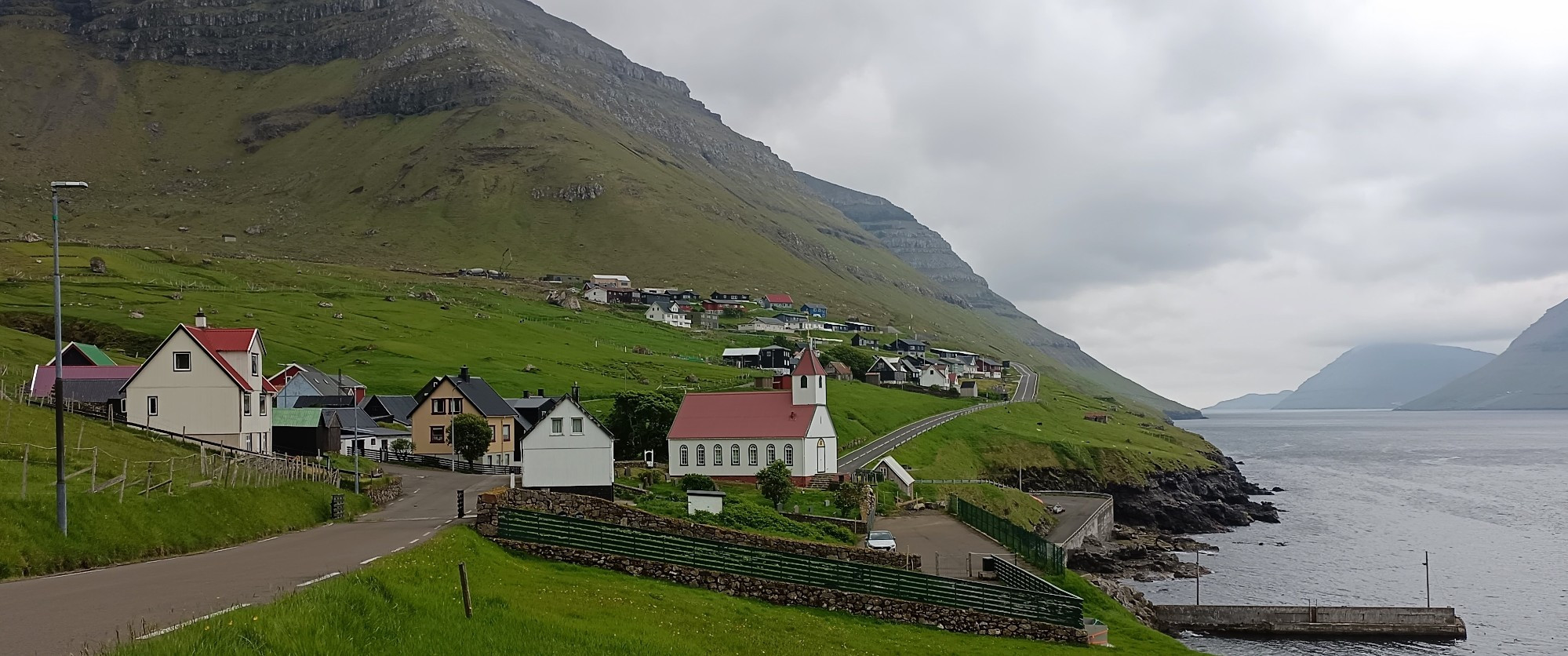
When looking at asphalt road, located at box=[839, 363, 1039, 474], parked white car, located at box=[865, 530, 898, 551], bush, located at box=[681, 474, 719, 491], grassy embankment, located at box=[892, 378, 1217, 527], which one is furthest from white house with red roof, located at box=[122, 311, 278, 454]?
grassy embankment, located at box=[892, 378, 1217, 527]

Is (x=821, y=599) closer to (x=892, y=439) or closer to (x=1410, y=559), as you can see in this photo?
(x=1410, y=559)

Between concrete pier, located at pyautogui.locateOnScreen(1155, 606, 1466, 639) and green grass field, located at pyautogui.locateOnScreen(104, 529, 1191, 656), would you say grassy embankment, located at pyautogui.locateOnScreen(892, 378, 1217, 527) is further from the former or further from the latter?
green grass field, located at pyautogui.locateOnScreen(104, 529, 1191, 656)

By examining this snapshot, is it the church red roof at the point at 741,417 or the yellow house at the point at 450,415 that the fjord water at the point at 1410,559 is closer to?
the church red roof at the point at 741,417

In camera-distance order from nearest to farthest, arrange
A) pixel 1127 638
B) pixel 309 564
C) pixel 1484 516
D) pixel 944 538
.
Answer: pixel 309 564
pixel 1127 638
pixel 944 538
pixel 1484 516

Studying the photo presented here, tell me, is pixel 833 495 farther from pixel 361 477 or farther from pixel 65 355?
pixel 65 355

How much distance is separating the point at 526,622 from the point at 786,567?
14514 mm

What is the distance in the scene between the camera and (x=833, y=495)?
63.7 metres

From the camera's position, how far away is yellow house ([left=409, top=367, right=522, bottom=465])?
84.1 meters

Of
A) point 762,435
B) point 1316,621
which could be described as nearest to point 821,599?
point 1316,621

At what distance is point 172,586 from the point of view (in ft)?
73.6

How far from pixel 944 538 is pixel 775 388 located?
30.0 m

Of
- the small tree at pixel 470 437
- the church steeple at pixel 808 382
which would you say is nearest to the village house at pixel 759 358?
the church steeple at pixel 808 382

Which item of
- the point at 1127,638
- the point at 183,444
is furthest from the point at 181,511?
the point at 1127,638

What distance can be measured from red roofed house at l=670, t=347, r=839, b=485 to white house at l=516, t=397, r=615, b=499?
17.7 meters
